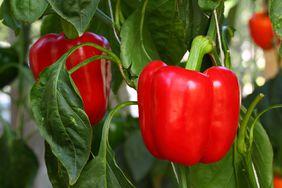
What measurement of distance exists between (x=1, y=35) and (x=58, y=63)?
2.59 metres

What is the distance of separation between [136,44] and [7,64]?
2.52 feet

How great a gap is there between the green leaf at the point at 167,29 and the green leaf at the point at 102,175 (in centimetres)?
16

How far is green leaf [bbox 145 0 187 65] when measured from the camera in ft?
2.55

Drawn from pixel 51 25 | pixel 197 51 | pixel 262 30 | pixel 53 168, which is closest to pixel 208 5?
pixel 197 51

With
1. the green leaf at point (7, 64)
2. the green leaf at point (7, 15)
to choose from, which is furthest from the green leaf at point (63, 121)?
the green leaf at point (7, 64)

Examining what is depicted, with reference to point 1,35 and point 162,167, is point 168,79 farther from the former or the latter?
point 1,35

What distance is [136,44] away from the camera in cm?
78

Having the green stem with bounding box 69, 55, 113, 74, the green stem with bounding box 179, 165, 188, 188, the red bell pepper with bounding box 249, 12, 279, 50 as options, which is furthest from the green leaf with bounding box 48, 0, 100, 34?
the red bell pepper with bounding box 249, 12, 279, 50

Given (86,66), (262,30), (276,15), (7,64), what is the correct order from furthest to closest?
(262,30) < (7,64) < (86,66) < (276,15)

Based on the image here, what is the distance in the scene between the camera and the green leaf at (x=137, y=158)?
1419 mm

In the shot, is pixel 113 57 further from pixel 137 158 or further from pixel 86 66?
pixel 137 158

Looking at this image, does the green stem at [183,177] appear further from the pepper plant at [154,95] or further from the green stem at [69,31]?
the green stem at [69,31]

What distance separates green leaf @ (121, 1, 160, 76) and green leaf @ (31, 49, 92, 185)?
83 millimetres

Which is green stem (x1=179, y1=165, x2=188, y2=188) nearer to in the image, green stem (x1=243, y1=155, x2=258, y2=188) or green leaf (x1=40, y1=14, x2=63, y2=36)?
green stem (x1=243, y1=155, x2=258, y2=188)
